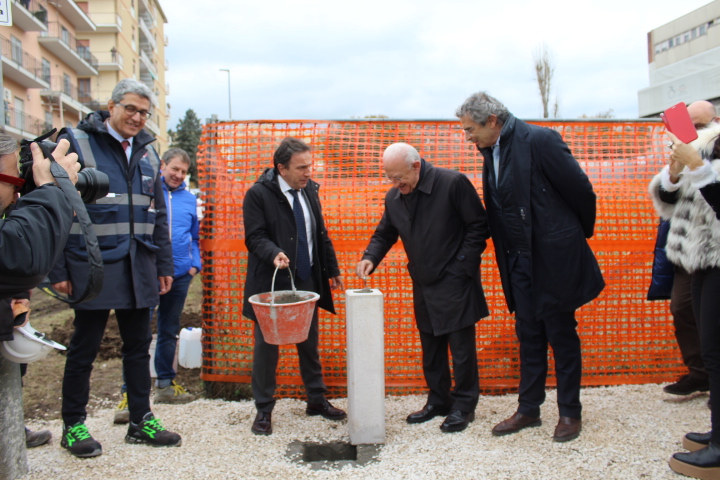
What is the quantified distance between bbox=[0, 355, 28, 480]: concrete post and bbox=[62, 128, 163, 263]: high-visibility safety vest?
73 centimetres

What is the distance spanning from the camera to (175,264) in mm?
4664

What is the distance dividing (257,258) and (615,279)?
2.95m

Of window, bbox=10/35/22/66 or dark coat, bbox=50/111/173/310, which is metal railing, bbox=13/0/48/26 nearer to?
window, bbox=10/35/22/66

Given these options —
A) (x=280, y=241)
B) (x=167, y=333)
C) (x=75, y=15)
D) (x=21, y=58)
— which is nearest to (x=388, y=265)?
(x=280, y=241)

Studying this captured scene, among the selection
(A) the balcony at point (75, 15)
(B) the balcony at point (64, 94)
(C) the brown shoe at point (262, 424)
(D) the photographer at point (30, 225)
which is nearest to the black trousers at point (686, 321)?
(C) the brown shoe at point (262, 424)

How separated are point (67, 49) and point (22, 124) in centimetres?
998

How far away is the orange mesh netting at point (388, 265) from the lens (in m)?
4.56

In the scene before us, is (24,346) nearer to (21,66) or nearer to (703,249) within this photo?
(703,249)

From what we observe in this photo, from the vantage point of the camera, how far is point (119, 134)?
339 centimetres

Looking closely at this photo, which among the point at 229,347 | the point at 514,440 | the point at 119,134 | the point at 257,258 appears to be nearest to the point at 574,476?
the point at 514,440

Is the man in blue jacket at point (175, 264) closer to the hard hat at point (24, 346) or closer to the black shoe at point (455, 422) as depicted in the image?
the hard hat at point (24, 346)

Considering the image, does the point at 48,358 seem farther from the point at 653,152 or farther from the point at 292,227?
the point at 653,152

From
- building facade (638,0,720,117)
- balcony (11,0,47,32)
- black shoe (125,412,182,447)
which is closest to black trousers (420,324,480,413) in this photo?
black shoe (125,412,182,447)

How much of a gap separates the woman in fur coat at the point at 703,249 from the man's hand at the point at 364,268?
6.22 feet
